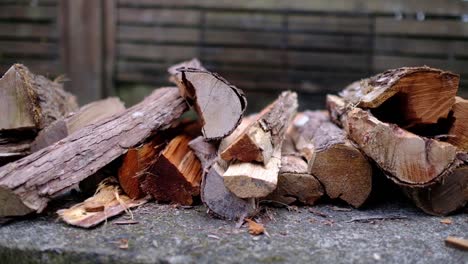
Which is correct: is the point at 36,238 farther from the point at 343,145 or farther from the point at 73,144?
the point at 343,145

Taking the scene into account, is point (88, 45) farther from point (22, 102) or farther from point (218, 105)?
point (218, 105)

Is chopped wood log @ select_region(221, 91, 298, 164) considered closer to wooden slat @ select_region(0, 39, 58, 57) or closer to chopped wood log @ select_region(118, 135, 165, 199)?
chopped wood log @ select_region(118, 135, 165, 199)

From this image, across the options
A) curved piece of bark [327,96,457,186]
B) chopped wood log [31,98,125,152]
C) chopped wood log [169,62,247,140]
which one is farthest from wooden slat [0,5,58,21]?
curved piece of bark [327,96,457,186]

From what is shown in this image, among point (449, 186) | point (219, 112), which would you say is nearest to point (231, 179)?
point (219, 112)

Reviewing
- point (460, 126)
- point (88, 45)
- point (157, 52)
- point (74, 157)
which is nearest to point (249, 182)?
point (74, 157)

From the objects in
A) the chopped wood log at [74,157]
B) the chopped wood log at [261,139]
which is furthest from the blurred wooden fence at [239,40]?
the chopped wood log at [74,157]

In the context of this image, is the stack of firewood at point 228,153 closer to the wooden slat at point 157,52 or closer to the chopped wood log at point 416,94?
the chopped wood log at point 416,94
